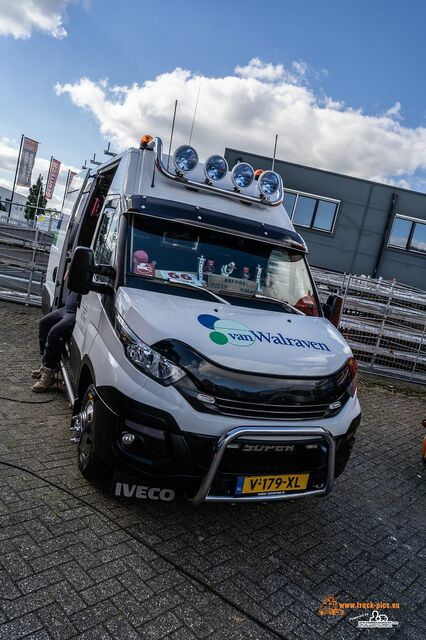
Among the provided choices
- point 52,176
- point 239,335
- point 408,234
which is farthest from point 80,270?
point 52,176

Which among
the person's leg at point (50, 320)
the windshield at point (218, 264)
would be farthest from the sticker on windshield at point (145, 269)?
the person's leg at point (50, 320)

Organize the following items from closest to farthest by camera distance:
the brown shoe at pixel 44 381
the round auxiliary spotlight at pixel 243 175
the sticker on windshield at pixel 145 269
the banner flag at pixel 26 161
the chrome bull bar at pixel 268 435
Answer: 1. the chrome bull bar at pixel 268 435
2. the sticker on windshield at pixel 145 269
3. the round auxiliary spotlight at pixel 243 175
4. the brown shoe at pixel 44 381
5. the banner flag at pixel 26 161

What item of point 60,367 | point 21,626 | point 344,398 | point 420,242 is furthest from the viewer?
point 420,242

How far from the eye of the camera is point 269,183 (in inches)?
182

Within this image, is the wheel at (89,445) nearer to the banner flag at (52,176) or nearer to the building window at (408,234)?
the building window at (408,234)

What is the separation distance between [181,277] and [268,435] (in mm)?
1485

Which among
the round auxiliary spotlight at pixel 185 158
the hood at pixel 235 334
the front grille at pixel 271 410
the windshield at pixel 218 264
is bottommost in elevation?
the front grille at pixel 271 410

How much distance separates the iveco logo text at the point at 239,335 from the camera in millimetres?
3084

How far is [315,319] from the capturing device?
3.96 metres

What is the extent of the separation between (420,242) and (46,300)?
50.0ft

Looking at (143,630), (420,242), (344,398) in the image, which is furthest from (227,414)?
(420,242)

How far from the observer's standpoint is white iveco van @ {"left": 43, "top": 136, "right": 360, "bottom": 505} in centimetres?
289

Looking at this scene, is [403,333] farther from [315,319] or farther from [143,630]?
[143,630]

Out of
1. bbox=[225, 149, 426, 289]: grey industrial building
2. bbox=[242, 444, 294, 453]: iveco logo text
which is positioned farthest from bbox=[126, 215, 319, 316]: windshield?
bbox=[225, 149, 426, 289]: grey industrial building
